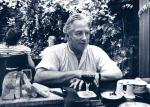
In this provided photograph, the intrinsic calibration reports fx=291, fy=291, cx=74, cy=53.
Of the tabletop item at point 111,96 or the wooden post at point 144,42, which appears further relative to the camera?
the wooden post at point 144,42

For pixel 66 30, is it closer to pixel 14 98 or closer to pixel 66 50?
pixel 66 50

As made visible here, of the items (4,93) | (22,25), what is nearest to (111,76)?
(4,93)

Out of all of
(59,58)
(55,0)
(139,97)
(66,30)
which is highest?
(55,0)

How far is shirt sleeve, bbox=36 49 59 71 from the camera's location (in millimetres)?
2946

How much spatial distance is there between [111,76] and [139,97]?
604 mm

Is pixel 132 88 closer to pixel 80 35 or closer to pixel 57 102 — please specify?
pixel 57 102

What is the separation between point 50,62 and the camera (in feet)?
9.88

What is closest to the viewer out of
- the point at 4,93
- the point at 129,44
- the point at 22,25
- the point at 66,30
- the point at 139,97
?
the point at 4,93

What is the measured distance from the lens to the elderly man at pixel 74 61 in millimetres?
2832

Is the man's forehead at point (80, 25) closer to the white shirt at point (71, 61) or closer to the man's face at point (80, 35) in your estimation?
the man's face at point (80, 35)

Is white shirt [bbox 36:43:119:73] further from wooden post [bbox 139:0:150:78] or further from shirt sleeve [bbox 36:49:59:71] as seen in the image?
wooden post [bbox 139:0:150:78]

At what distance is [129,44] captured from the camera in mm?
6312

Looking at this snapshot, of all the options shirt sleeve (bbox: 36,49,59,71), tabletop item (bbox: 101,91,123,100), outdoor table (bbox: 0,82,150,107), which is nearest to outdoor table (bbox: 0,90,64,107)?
outdoor table (bbox: 0,82,150,107)

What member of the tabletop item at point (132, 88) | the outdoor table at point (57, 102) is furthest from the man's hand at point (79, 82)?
the outdoor table at point (57, 102)
